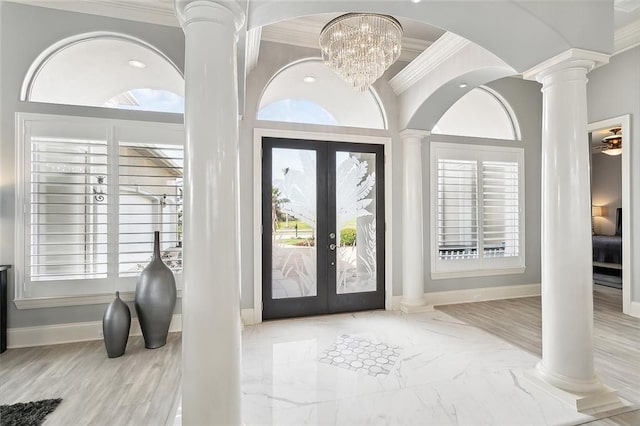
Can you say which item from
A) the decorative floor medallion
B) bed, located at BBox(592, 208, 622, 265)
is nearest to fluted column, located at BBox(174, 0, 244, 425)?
the decorative floor medallion

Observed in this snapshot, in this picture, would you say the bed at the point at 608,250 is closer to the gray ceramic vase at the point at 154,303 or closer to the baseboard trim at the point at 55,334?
the gray ceramic vase at the point at 154,303

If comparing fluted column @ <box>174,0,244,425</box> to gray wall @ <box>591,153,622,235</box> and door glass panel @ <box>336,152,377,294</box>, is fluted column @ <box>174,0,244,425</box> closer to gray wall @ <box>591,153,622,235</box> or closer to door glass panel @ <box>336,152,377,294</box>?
door glass panel @ <box>336,152,377,294</box>

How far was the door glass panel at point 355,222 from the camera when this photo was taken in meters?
4.31

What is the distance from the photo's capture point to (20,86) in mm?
3236

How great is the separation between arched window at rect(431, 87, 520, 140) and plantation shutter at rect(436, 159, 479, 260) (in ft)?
1.76

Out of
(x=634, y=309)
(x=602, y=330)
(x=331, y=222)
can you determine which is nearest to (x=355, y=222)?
(x=331, y=222)

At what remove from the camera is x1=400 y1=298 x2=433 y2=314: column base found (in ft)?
14.1

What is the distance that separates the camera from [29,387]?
8.22 ft

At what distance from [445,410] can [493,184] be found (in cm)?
371

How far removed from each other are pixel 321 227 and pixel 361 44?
2.19 m

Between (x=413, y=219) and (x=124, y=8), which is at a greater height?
(x=124, y=8)

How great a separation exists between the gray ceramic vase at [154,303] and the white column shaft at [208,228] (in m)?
1.83

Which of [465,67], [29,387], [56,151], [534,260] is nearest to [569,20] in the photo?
[465,67]

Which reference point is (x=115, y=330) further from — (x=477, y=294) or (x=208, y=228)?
(x=477, y=294)
